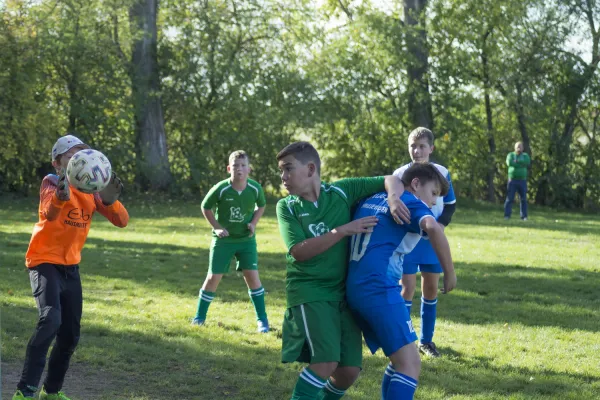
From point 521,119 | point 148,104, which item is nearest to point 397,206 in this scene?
point 148,104

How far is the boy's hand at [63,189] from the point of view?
5.38m

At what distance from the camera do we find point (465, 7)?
Answer: 2931 centimetres

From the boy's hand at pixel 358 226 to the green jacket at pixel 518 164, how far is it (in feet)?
59.4

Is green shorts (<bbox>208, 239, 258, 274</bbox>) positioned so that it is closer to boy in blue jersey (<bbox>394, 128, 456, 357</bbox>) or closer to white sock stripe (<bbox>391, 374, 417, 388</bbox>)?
boy in blue jersey (<bbox>394, 128, 456, 357</bbox>)

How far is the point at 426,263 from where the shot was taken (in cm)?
755

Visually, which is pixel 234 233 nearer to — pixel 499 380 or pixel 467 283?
pixel 499 380

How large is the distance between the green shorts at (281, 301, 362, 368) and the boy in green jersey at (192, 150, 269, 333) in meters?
4.03

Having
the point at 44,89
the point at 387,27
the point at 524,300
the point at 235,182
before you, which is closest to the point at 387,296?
the point at 235,182

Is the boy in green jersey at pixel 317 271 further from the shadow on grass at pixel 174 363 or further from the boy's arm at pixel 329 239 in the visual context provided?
the shadow on grass at pixel 174 363

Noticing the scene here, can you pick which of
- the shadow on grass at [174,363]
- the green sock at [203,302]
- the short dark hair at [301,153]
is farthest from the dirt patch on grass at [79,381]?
the short dark hair at [301,153]

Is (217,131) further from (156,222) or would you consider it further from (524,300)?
(524,300)

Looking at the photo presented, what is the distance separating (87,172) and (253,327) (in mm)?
3944

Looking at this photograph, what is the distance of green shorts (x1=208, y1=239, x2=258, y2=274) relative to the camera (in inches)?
350

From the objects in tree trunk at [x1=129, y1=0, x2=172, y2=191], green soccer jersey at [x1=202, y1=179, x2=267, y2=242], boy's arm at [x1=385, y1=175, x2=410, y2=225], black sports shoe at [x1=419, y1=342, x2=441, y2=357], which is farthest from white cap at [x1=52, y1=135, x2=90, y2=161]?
tree trunk at [x1=129, y1=0, x2=172, y2=191]
